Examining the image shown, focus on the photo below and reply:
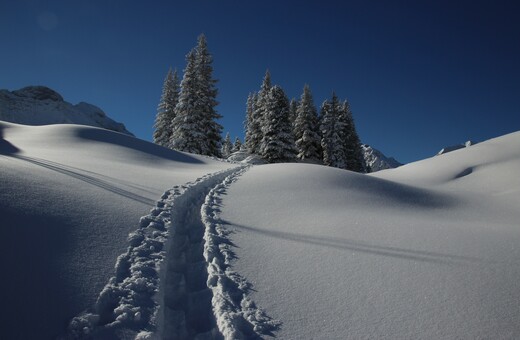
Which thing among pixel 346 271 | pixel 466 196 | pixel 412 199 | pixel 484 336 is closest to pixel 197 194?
pixel 346 271

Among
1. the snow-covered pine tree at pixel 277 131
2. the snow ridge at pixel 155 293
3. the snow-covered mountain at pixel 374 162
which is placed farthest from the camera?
the snow-covered mountain at pixel 374 162

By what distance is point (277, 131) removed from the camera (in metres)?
28.2

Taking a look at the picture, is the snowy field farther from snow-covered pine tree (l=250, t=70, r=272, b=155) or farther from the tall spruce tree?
snow-covered pine tree (l=250, t=70, r=272, b=155)

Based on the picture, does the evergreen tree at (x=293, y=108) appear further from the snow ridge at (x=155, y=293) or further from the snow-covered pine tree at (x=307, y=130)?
the snow ridge at (x=155, y=293)

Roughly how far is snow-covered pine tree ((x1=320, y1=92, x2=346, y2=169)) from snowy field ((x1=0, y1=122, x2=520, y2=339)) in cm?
2441

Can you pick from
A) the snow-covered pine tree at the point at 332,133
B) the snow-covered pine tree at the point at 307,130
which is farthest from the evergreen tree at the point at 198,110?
the snow-covered pine tree at the point at 332,133

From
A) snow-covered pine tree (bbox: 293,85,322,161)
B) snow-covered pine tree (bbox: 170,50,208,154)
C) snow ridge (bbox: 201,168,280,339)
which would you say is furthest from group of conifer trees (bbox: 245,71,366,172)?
snow ridge (bbox: 201,168,280,339)

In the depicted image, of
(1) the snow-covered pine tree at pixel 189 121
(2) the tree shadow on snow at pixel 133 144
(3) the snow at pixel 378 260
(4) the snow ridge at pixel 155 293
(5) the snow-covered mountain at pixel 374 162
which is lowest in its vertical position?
(4) the snow ridge at pixel 155 293

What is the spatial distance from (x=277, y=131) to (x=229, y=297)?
25543 millimetres

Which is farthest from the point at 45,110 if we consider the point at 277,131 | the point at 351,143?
the point at 351,143

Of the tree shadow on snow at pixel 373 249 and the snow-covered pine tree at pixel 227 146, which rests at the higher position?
the snow-covered pine tree at pixel 227 146

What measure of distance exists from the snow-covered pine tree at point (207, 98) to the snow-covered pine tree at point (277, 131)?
186 inches

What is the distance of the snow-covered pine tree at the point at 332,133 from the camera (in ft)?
104

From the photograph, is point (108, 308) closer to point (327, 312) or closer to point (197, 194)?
point (327, 312)
